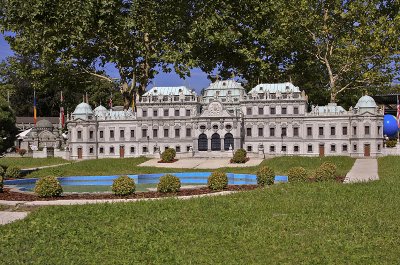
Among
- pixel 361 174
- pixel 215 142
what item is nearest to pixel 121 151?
pixel 215 142

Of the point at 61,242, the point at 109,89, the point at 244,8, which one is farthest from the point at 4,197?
the point at 109,89

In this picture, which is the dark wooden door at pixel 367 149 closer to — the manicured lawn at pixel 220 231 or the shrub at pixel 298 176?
the shrub at pixel 298 176

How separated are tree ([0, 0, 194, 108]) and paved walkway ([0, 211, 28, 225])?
27.8 meters

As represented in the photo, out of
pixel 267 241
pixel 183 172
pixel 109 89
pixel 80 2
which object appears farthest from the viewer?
pixel 109 89

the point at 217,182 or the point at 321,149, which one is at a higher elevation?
the point at 321,149

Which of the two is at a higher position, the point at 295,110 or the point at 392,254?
the point at 295,110

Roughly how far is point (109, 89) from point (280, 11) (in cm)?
4911

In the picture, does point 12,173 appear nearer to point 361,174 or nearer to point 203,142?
point 361,174

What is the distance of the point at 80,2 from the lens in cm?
4294

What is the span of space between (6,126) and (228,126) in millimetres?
29544

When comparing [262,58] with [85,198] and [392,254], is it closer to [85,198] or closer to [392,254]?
[85,198]

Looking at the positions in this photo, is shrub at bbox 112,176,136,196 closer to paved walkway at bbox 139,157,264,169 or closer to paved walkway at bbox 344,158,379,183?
paved walkway at bbox 344,158,379,183

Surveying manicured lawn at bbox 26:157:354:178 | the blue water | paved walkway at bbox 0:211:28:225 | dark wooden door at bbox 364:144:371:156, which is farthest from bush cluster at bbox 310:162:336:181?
dark wooden door at bbox 364:144:371:156

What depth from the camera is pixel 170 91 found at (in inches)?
2537
